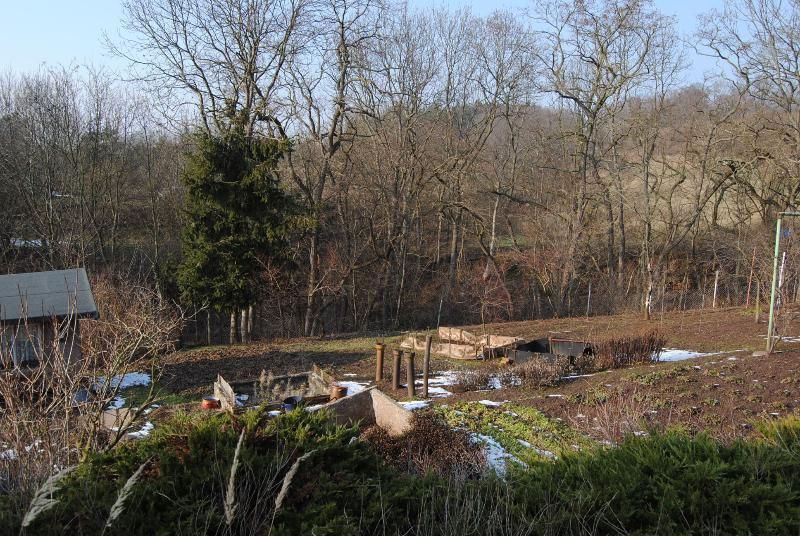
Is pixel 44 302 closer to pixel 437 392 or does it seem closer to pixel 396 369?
pixel 396 369

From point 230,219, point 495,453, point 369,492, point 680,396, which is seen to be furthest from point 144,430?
point 230,219

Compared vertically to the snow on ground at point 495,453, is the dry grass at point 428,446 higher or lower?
higher

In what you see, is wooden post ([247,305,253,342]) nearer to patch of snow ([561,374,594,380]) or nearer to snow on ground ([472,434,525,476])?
patch of snow ([561,374,594,380])

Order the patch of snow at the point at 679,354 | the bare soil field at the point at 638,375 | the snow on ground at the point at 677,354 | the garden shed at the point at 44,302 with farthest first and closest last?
the snow on ground at the point at 677,354
the patch of snow at the point at 679,354
the garden shed at the point at 44,302
the bare soil field at the point at 638,375

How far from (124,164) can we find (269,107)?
A: 31.9 feet

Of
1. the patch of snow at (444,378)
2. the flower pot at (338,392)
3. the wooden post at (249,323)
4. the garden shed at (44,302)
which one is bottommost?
the wooden post at (249,323)

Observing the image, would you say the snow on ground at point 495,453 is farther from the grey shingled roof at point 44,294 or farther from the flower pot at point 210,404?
the grey shingled roof at point 44,294

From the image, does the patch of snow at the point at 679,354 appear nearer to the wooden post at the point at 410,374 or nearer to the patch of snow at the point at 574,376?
the patch of snow at the point at 574,376

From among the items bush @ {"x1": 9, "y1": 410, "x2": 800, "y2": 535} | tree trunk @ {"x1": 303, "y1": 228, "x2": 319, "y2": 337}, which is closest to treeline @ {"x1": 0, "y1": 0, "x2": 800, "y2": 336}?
tree trunk @ {"x1": 303, "y1": 228, "x2": 319, "y2": 337}

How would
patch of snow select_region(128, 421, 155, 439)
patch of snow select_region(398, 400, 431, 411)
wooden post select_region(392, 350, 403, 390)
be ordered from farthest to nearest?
wooden post select_region(392, 350, 403, 390), patch of snow select_region(398, 400, 431, 411), patch of snow select_region(128, 421, 155, 439)

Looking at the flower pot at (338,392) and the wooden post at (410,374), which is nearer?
the flower pot at (338,392)

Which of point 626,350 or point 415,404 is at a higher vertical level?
point 626,350

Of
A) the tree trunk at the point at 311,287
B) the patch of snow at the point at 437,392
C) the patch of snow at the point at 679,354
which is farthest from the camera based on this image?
the tree trunk at the point at 311,287

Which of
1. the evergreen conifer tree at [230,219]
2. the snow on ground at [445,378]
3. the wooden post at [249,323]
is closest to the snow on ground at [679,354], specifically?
the snow on ground at [445,378]
